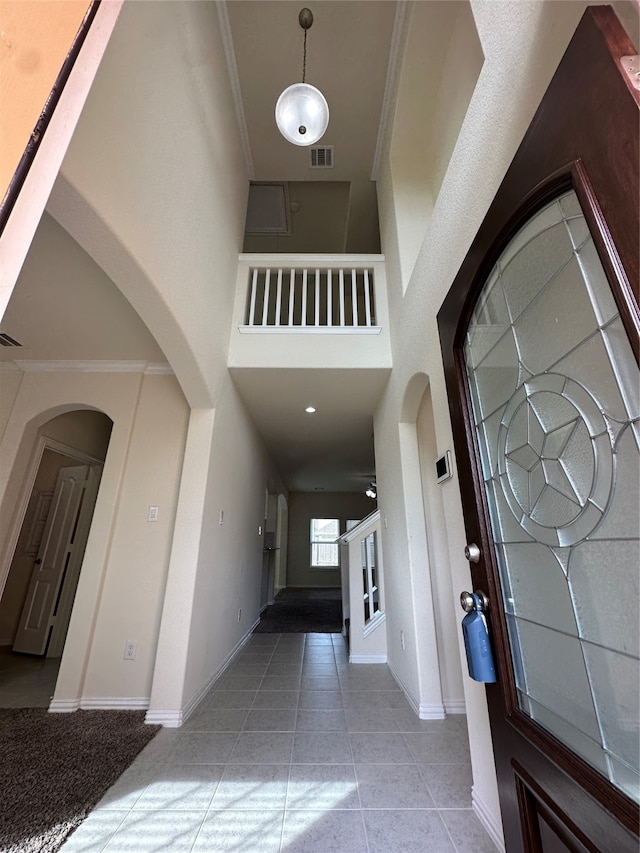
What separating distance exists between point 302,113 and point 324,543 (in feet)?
30.4

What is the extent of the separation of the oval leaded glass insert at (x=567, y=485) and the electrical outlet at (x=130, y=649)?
8.30 feet

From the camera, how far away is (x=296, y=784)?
162cm

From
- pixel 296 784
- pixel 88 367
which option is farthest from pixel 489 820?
pixel 88 367

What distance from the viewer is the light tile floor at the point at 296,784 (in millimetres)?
1326

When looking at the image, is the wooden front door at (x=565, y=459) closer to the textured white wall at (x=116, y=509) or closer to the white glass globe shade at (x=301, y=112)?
the white glass globe shade at (x=301, y=112)

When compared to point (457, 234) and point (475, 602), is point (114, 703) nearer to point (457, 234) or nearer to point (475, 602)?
point (475, 602)

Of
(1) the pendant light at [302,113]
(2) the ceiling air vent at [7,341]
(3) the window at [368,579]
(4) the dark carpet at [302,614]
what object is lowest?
(4) the dark carpet at [302,614]

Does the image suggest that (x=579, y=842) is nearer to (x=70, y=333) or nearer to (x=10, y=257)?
(x=10, y=257)

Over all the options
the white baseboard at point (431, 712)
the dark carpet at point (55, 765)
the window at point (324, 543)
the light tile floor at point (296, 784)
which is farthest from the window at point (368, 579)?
the window at point (324, 543)

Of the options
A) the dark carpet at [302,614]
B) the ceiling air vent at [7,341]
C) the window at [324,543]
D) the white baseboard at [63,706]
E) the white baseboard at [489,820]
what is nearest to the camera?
the white baseboard at [489,820]

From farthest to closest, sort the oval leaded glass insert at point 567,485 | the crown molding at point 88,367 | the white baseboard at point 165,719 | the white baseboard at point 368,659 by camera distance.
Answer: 1. the white baseboard at point 368,659
2. the crown molding at point 88,367
3. the white baseboard at point 165,719
4. the oval leaded glass insert at point 567,485

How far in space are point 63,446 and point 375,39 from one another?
14.9 ft

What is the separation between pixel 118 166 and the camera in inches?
56.7

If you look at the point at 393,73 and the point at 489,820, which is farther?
the point at 393,73
